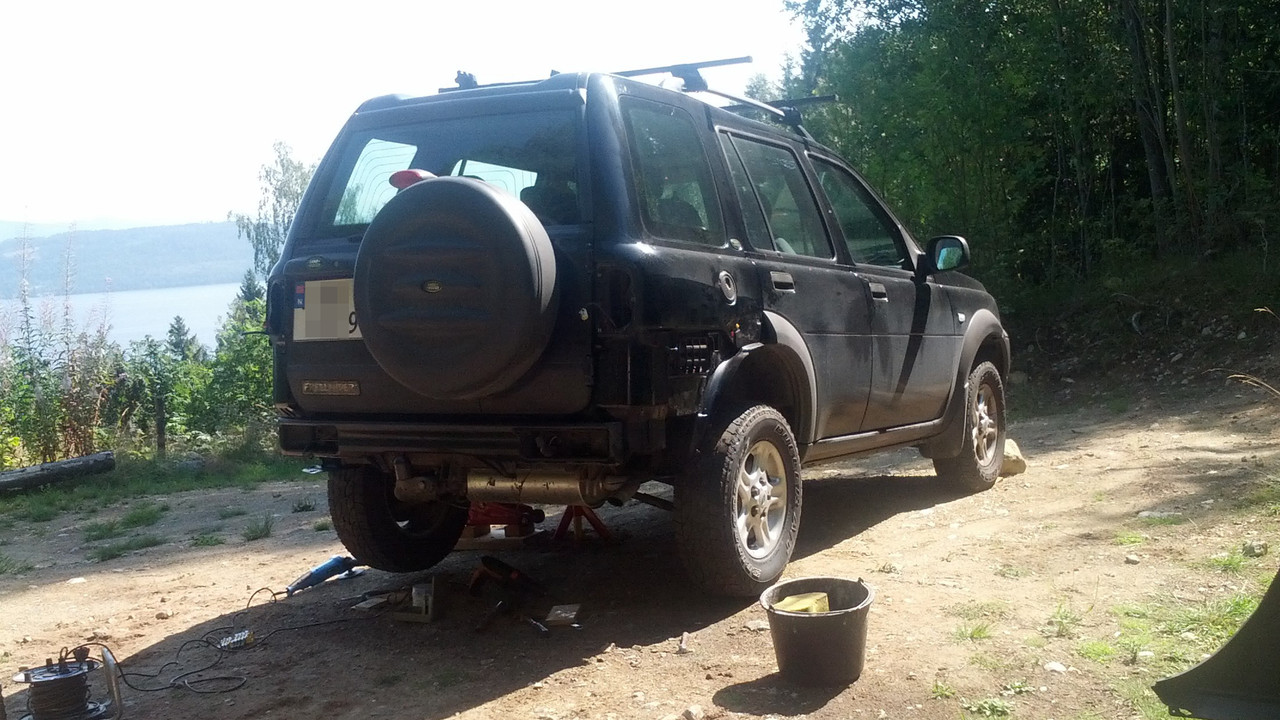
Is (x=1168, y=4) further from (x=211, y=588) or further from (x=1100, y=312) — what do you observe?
(x=211, y=588)

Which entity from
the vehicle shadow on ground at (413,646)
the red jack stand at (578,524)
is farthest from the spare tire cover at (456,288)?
the red jack stand at (578,524)

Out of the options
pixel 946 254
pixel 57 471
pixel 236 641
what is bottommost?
pixel 57 471

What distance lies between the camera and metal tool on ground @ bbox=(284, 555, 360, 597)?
16.8 ft

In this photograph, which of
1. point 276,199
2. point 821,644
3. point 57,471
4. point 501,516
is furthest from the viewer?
point 276,199

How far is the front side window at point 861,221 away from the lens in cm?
550

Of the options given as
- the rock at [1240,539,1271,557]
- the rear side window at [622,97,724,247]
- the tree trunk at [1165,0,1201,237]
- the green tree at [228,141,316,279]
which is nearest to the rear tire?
the rear side window at [622,97,724,247]

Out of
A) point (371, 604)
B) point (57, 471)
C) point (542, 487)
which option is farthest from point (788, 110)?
point (57, 471)

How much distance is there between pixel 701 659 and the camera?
378 cm

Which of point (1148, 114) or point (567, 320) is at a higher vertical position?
point (1148, 114)

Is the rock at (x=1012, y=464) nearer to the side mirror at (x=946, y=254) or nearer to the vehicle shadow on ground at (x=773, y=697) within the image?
the side mirror at (x=946, y=254)

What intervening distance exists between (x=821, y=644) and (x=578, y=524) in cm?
244

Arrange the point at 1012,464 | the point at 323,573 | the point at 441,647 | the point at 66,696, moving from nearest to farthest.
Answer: the point at 66,696
the point at 441,647
the point at 323,573
the point at 1012,464

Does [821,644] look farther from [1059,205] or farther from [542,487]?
[1059,205]

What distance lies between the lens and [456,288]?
3684 millimetres
